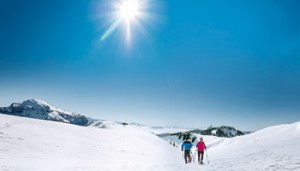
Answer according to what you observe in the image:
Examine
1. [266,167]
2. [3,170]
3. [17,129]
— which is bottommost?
[3,170]

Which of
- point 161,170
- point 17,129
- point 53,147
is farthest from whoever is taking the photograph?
point 17,129

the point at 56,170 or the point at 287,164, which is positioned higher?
the point at 287,164

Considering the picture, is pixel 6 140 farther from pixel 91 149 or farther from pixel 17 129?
pixel 91 149

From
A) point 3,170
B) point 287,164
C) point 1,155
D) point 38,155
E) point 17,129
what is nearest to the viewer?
point 3,170

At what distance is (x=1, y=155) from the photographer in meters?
16.9

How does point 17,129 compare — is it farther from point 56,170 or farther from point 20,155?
point 56,170

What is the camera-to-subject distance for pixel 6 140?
68.2 feet

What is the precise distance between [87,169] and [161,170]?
167 inches

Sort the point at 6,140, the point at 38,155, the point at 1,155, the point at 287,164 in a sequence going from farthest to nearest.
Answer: the point at 6,140 → the point at 38,155 → the point at 1,155 → the point at 287,164

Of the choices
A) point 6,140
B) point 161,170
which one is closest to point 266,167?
point 161,170

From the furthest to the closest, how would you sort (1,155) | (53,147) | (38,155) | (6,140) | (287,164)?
(53,147) → (6,140) → (38,155) → (1,155) → (287,164)

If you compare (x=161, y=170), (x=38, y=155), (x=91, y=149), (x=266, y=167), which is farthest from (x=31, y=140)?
(x=266, y=167)

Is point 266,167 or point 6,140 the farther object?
point 6,140

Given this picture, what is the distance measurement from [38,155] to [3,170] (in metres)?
7.04
